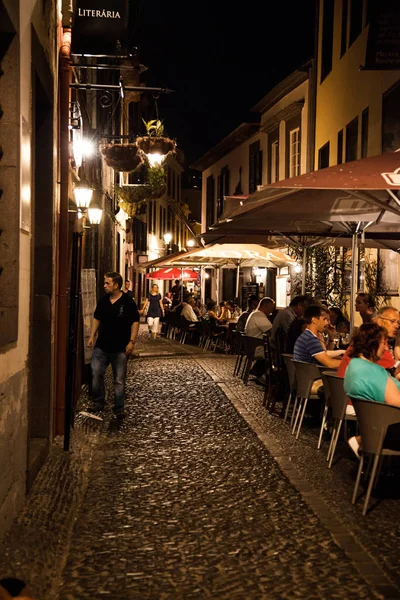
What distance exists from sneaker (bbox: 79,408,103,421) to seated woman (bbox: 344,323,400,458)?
437cm

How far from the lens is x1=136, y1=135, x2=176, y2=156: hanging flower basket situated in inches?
652

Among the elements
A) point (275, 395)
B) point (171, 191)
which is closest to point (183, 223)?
point (171, 191)

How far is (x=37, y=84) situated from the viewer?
7746 mm

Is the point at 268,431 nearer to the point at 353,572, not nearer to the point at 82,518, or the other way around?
the point at 82,518

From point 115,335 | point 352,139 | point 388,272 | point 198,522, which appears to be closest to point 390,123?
point 388,272

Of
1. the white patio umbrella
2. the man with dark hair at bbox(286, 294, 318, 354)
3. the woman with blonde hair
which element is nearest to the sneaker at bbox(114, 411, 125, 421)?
the man with dark hair at bbox(286, 294, 318, 354)

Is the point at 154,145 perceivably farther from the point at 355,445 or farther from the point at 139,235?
the point at 139,235

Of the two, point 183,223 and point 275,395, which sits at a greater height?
point 183,223

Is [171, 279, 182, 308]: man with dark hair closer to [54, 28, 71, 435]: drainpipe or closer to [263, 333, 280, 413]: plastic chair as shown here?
[263, 333, 280, 413]: plastic chair

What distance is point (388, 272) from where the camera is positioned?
59.9 feet

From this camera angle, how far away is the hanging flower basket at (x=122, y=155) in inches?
643

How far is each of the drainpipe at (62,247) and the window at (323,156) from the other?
15332mm

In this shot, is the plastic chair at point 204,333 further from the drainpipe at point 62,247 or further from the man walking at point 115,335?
the drainpipe at point 62,247

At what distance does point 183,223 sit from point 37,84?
212 ft
